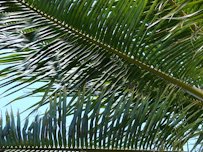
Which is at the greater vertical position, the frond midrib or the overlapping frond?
the frond midrib

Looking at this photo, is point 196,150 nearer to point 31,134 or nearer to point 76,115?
point 76,115

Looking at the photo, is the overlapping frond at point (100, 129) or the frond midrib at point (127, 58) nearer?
the overlapping frond at point (100, 129)

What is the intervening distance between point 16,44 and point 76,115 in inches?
22.5

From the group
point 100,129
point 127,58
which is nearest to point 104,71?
point 127,58

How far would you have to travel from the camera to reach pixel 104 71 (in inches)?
116

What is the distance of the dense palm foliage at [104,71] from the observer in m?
2.57

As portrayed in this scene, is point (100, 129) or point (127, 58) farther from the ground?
point (127, 58)

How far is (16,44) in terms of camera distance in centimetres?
297

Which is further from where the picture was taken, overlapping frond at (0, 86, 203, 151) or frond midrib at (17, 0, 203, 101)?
frond midrib at (17, 0, 203, 101)

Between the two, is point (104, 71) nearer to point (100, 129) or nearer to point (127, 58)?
point (127, 58)

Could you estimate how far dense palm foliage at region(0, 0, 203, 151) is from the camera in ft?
8.43

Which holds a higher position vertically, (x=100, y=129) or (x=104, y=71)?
(x=104, y=71)

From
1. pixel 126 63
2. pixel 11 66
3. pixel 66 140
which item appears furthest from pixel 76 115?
pixel 11 66

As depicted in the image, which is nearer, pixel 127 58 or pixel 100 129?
pixel 100 129
